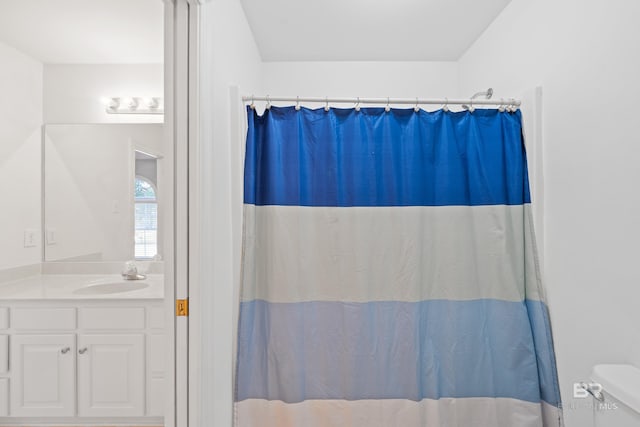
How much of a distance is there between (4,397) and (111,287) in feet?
2.64

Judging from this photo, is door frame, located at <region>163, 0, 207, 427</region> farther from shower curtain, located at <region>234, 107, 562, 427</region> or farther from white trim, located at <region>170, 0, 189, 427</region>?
shower curtain, located at <region>234, 107, 562, 427</region>

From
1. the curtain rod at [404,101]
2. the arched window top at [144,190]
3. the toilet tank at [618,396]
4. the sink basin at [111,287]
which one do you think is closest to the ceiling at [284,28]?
the curtain rod at [404,101]

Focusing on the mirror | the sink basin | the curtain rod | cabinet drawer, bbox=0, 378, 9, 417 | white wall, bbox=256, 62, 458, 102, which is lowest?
cabinet drawer, bbox=0, 378, 9, 417

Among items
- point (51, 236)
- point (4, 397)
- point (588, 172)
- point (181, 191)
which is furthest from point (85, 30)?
point (588, 172)

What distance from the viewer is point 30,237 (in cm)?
255

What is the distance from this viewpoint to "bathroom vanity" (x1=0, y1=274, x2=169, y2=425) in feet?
6.97

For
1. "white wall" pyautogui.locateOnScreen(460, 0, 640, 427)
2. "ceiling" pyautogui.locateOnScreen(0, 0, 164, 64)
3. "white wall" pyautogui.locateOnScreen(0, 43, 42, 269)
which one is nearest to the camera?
"white wall" pyautogui.locateOnScreen(460, 0, 640, 427)

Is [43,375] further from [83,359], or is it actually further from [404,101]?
[404,101]

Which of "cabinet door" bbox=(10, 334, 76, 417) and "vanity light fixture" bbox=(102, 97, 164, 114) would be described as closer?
"cabinet door" bbox=(10, 334, 76, 417)

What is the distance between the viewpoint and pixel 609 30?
4.49ft

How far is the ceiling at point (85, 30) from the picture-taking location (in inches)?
81.0

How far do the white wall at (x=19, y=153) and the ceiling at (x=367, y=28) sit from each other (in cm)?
160

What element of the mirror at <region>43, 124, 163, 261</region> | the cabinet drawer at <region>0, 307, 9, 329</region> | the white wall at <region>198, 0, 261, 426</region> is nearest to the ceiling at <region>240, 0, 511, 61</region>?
the white wall at <region>198, 0, 261, 426</region>

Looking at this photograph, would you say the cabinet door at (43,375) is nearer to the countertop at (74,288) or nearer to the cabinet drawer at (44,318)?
the cabinet drawer at (44,318)
